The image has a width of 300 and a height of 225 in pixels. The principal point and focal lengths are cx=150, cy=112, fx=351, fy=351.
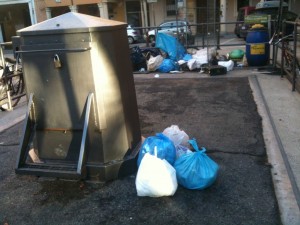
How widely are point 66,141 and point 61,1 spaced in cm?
2719

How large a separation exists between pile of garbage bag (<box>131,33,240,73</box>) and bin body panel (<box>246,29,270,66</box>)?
1.85 ft

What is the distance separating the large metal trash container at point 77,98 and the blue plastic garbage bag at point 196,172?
623 mm

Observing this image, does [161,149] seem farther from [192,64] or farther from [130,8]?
[130,8]

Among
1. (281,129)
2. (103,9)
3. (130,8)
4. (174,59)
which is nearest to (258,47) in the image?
(174,59)

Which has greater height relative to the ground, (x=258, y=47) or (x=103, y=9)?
(x=103, y=9)

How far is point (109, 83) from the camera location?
323cm

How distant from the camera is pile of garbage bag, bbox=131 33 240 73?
374 inches

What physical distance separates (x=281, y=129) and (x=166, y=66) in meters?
5.42

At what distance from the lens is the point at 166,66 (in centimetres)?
952

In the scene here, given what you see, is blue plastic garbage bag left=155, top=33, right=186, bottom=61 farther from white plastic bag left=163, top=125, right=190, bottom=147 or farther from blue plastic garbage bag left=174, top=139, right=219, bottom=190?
blue plastic garbage bag left=174, top=139, right=219, bottom=190

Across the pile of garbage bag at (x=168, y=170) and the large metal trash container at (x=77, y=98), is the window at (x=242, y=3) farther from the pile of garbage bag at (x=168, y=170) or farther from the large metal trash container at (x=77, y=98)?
the pile of garbage bag at (x=168, y=170)

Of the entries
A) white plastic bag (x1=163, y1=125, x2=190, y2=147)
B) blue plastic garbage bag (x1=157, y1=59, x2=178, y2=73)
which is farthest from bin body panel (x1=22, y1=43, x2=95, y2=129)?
blue plastic garbage bag (x1=157, y1=59, x2=178, y2=73)

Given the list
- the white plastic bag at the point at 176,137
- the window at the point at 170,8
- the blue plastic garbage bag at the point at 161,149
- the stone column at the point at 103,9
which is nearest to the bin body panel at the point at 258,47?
the white plastic bag at the point at 176,137

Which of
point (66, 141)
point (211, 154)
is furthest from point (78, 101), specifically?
point (211, 154)
